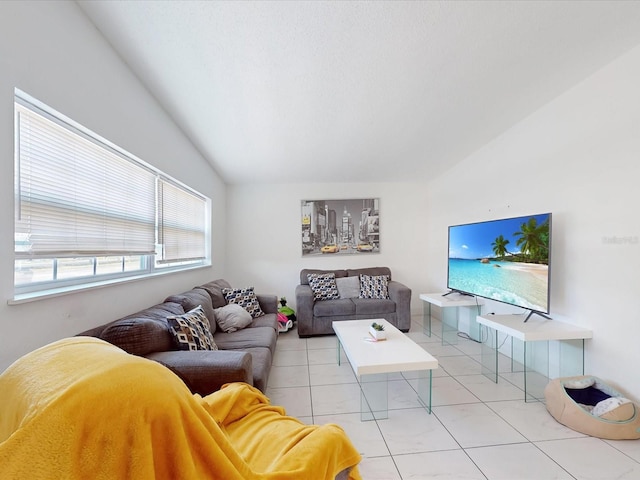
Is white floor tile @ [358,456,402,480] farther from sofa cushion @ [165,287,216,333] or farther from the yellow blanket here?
sofa cushion @ [165,287,216,333]

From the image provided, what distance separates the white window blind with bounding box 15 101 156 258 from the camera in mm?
1224

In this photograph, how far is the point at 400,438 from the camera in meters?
1.71

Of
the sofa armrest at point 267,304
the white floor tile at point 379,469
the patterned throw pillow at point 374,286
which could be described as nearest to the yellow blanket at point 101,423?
the white floor tile at point 379,469

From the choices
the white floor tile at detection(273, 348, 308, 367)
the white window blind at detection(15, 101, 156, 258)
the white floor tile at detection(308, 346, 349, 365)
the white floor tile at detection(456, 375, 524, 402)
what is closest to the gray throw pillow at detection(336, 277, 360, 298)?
the white floor tile at detection(308, 346, 349, 365)

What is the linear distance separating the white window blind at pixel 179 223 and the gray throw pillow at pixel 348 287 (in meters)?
2.06

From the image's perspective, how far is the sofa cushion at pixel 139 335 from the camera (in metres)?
1.49

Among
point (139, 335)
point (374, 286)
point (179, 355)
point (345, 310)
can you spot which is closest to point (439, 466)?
point (179, 355)

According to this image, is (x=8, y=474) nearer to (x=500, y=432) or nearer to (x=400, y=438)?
(x=400, y=438)

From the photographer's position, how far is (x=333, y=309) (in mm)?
3693

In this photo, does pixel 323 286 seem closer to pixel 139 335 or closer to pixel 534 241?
pixel 534 241

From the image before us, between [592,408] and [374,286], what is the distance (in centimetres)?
253

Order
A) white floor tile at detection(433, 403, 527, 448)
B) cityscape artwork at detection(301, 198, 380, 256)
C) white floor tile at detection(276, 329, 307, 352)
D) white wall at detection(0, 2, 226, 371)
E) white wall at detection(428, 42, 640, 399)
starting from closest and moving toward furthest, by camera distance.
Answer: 1. white wall at detection(0, 2, 226, 371)
2. white floor tile at detection(433, 403, 527, 448)
3. white wall at detection(428, 42, 640, 399)
4. white floor tile at detection(276, 329, 307, 352)
5. cityscape artwork at detection(301, 198, 380, 256)

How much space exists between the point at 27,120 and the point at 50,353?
1.23m

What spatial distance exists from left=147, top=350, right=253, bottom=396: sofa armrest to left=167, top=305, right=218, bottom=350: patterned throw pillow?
0.18 m
